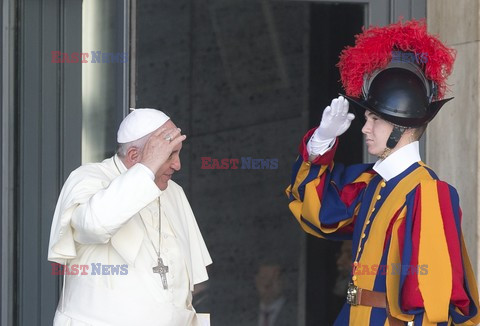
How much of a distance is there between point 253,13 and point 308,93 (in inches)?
23.6

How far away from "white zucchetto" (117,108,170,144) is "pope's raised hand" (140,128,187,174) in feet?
0.21

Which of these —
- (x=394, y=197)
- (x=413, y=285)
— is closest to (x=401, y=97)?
(x=394, y=197)

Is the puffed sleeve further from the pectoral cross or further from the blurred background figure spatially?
the blurred background figure

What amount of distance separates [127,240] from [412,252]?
1.03m

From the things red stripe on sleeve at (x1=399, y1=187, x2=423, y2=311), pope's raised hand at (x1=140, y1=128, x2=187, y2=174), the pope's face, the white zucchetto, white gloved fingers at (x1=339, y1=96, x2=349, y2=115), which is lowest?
red stripe on sleeve at (x1=399, y1=187, x2=423, y2=311)

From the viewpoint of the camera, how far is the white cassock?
11.6 ft

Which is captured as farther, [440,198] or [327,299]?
[327,299]

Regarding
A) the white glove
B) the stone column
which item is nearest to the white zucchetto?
the white glove

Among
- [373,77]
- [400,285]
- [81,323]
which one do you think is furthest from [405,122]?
[81,323]

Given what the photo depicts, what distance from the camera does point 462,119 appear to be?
472 centimetres

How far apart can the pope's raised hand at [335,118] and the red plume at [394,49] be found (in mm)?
99

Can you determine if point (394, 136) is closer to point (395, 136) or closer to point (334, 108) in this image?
point (395, 136)

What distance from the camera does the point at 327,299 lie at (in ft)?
20.6

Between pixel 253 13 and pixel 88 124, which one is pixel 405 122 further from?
pixel 253 13
